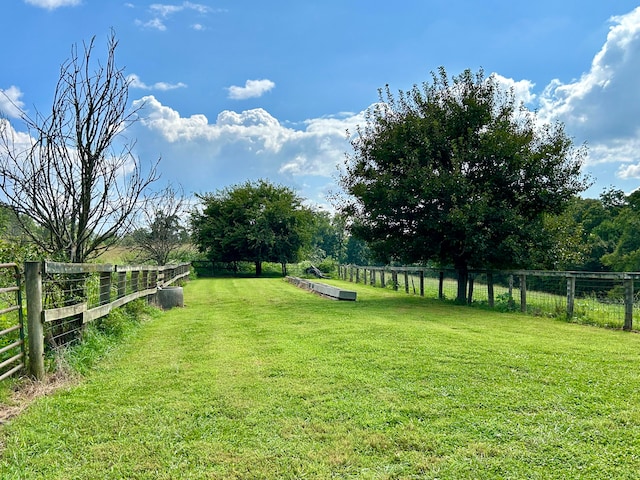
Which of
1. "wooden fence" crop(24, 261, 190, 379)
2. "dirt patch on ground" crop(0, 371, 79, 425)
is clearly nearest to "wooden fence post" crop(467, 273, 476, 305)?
"wooden fence" crop(24, 261, 190, 379)

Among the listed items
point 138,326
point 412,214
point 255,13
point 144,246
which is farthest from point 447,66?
point 144,246

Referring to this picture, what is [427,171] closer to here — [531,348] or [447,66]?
[447,66]

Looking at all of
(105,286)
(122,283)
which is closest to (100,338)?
(105,286)

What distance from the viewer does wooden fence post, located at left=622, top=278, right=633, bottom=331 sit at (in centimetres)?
741

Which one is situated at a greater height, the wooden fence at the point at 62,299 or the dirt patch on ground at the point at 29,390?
the wooden fence at the point at 62,299

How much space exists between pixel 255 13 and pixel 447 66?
551 cm

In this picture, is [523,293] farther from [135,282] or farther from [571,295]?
[135,282]

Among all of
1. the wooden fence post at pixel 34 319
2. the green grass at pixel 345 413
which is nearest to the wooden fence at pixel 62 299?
the wooden fence post at pixel 34 319

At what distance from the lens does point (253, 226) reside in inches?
1176

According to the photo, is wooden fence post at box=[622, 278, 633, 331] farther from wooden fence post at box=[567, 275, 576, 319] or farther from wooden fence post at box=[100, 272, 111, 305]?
wooden fence post at box=[100, 272, 111, 305]

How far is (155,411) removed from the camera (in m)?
3.47

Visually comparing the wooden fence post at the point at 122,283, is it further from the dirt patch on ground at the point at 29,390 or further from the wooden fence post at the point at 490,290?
the wooden fence post at the point at 490,290

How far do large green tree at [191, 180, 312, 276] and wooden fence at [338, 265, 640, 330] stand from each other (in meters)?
17.1

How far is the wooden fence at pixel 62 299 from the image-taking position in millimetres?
4105
